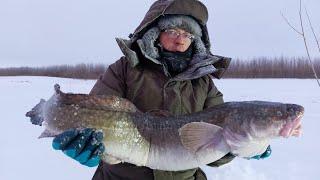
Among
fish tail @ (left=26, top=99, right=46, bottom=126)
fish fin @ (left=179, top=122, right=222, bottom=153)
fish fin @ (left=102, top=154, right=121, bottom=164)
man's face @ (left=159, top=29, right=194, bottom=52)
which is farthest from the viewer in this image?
man's face @ (left=159, top=29, right=194, bottom=52)

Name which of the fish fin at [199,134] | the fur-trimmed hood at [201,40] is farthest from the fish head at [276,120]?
the fur-trimmed hood at [201,40]

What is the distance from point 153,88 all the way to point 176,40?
356 millimetres

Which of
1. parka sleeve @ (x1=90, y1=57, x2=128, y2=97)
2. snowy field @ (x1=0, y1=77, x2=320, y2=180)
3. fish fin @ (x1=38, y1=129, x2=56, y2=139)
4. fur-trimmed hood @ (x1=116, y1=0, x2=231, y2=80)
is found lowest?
snowy field @ (x1=0, y1=77, x2=320, y2=180)

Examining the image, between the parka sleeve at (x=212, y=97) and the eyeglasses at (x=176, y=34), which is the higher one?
the eyeglasses at (x=176, y=34)

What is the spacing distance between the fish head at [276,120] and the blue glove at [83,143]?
0.79m

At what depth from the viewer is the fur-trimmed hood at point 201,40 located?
9.93ft

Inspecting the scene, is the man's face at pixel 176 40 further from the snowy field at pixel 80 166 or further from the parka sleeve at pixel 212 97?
the snowy field at pixel 80 166

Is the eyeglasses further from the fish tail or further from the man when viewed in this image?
the fish tail

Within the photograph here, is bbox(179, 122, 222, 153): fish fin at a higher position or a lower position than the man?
lower

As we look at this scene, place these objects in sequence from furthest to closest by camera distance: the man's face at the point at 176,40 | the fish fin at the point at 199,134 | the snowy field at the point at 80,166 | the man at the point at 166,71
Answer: the snowy field at the point at 80,166, the man's face at the point at 176,40, the man at the point at 166,71, the fish fin at the point at 199,134

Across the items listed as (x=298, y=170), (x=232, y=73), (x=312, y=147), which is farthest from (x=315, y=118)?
(x=232, y=73)

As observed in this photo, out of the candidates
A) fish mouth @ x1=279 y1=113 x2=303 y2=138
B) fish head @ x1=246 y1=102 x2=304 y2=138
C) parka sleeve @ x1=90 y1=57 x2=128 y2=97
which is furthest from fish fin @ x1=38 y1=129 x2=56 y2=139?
fish mouth @ x1=279 y1=113 x2=303 y2=138

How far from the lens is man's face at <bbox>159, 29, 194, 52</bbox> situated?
10.3 ft

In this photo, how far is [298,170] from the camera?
6480mm
